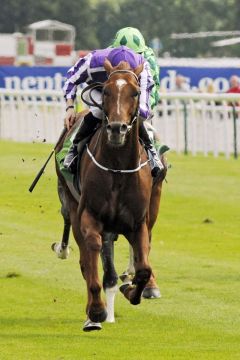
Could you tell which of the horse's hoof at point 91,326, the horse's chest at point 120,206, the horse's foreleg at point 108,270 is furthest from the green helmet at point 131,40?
the horse's hoof at point 91,326

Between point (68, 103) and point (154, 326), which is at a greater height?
point (68, 103)

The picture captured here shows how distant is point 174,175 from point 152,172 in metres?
12.4

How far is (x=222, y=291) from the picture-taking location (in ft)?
41.4

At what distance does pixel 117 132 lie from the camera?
32.7ft

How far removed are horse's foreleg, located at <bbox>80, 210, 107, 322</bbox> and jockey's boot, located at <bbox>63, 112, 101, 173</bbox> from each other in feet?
2.37

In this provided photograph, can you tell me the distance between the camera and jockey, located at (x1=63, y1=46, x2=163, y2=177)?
11.0m

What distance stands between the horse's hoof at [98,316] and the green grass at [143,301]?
156mm

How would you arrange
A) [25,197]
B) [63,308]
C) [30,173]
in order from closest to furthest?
[63,308] → [25,197] → [30,173]

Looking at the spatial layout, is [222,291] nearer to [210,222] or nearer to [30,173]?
[210,222]

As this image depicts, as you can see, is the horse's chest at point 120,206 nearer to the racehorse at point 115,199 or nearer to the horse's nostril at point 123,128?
the racehorse at point 115,199

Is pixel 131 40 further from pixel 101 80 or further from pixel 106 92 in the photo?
pixel 106 92

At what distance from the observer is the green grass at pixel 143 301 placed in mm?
10172

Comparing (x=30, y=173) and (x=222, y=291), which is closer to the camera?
(x=222, y=291)

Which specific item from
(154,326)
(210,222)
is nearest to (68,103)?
(154,326)
